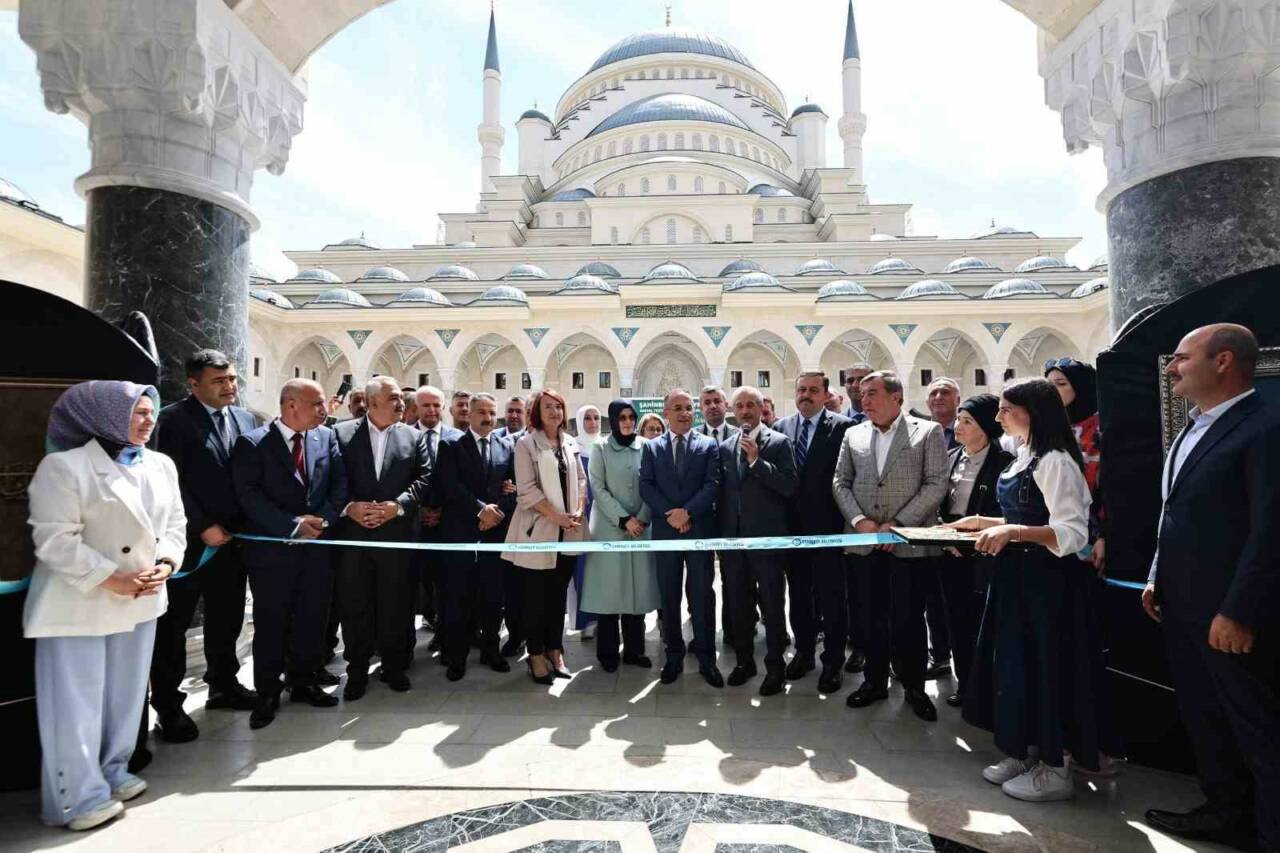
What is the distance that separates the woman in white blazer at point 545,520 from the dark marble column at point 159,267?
1.98 m

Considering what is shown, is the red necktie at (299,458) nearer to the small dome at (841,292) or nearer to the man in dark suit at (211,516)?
the man in dark suit at (211,516)

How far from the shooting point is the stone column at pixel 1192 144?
Result: 302 centimetres

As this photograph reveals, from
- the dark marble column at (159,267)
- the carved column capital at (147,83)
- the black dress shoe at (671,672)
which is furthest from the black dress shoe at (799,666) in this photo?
the carved column capital at (147,83)

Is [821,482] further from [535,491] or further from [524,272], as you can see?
[524,272]

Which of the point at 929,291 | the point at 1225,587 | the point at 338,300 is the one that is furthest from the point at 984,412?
the point at 338,300

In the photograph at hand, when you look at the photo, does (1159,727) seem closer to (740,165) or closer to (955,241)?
(955,241)

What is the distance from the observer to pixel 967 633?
9.65 ft

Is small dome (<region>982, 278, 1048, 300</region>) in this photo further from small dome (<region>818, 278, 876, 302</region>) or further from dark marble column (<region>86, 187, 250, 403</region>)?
dark marble column (<region>86, 187, 250, 403</region>)

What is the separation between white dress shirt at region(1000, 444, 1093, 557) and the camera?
1987 millimetres

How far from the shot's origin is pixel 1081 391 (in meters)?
2.71

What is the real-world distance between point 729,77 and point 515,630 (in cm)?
3443

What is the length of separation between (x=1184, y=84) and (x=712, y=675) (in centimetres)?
358

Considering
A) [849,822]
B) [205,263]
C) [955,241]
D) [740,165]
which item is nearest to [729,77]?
[740,165]

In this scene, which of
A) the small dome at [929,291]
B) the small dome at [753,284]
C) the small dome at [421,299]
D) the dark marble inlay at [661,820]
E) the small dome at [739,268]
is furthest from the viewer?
the small dome at [739,268]
